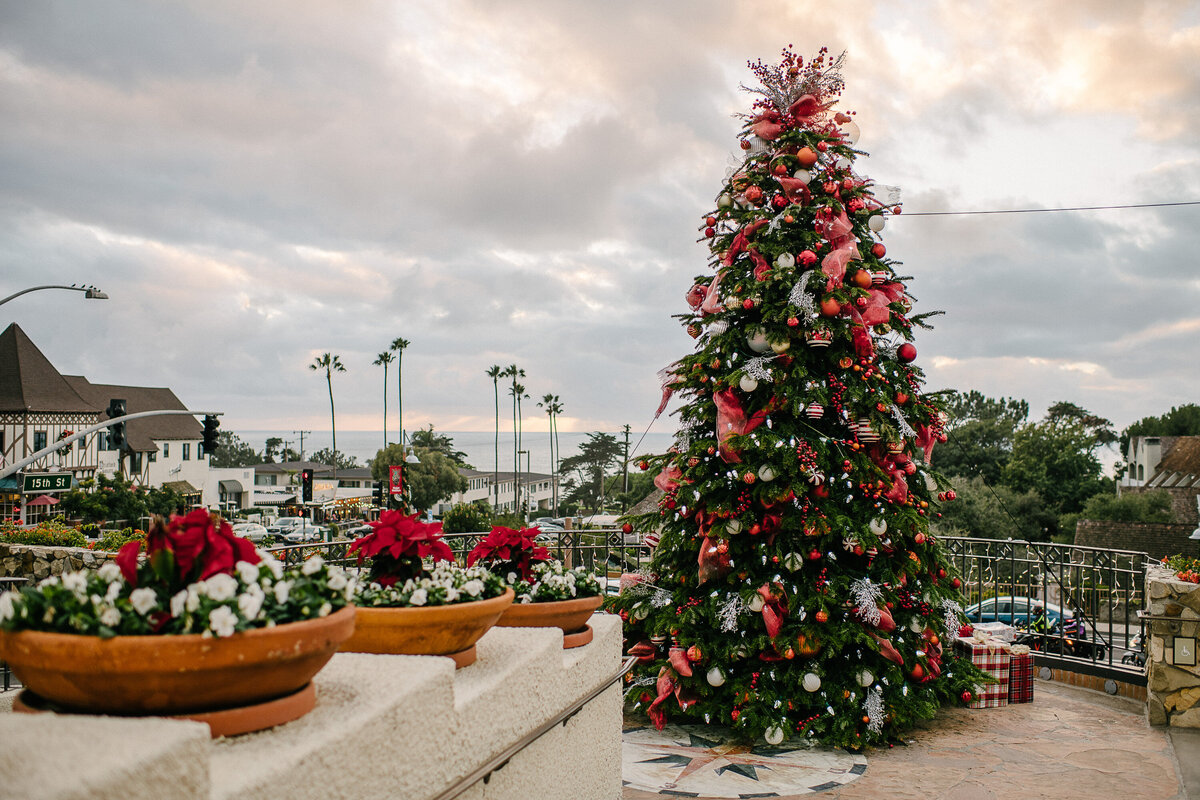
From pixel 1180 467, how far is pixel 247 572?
189ft

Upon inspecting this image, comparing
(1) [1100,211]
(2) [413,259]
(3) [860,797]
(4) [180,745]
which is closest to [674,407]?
(3) [860,797]

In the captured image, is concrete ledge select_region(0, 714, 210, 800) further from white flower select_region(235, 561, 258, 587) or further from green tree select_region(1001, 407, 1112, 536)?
green tree select_region(1001, 407, 1112, 536)

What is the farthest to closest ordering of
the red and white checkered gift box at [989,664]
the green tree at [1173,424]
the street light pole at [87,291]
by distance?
1. the green tree at [1173,424]
2. the street light pole at [87,291]
3. the red and white checkered gift box at [989,664]

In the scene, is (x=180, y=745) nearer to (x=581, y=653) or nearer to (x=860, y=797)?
(x=581, y=653)

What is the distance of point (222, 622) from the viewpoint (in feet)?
4.80

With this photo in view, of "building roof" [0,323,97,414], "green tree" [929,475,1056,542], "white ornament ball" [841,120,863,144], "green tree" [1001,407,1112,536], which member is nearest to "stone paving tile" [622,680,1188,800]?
"white ornament ball" [841,120,863,144]

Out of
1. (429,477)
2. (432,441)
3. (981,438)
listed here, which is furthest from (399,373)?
(981,438)

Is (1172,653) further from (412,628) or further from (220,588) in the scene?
(220,588)

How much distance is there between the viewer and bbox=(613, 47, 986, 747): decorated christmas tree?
19.0 feet

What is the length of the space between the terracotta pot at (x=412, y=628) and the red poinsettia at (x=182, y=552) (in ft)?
2.38

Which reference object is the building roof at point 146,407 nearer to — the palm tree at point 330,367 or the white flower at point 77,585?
the palm tree at point 330,367

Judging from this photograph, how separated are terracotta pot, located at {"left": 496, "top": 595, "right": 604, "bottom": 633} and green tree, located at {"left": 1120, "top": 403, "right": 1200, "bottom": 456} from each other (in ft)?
217

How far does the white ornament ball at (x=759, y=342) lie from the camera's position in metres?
6.04

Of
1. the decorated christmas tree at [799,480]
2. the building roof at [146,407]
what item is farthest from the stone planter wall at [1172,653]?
the building roof at [146,407]
